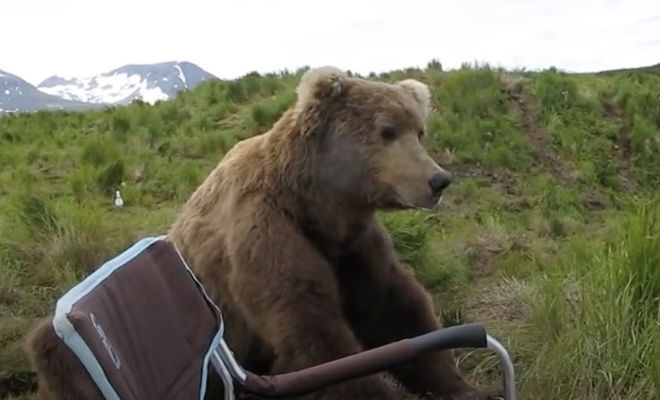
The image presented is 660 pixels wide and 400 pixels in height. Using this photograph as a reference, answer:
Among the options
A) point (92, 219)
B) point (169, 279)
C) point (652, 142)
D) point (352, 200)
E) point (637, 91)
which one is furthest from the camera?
point (637, 91)

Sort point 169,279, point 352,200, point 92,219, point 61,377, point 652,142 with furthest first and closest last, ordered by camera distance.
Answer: point 652,142 < point 92,219 < point 352,200 < point 169,279 < point 61,377

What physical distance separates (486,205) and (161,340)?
6160 millimetres

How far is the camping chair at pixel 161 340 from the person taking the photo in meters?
2.27

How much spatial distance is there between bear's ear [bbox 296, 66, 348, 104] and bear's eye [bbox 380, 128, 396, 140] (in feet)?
0.69

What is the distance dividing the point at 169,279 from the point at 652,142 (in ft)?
31.0

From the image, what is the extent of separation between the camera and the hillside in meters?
4.20

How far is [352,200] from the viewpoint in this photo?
12.1 ft

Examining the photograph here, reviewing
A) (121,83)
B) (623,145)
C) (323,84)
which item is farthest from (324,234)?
(121,83)

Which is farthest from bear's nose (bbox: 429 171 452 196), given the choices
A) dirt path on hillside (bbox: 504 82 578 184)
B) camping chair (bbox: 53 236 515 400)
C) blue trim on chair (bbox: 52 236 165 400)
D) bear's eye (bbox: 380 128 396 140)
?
dirt path on hillside (bbox: 504 82 578 184)

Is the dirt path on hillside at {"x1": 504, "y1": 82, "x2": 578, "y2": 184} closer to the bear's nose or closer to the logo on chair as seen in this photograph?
the bear's nose

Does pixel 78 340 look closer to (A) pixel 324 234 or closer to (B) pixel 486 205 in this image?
(A) pixel 324 234

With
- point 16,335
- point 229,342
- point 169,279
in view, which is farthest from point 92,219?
point 169,279

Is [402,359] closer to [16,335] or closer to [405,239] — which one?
[16,335]

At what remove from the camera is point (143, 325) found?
2564 millimetres
